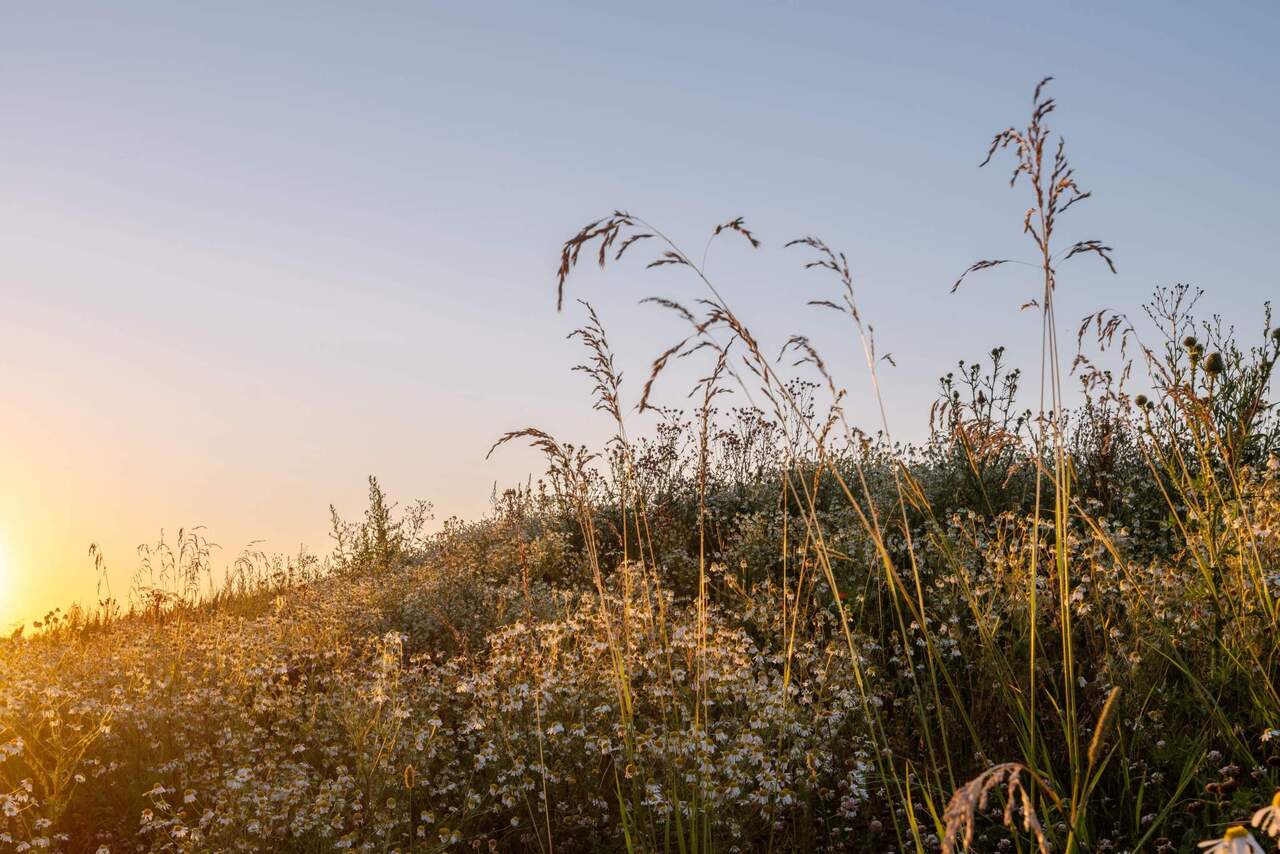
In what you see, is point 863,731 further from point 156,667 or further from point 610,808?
point 156,667

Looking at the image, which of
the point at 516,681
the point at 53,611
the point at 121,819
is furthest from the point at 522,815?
the point at 53,611

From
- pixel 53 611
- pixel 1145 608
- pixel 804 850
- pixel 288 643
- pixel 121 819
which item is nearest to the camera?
pixel 804 850

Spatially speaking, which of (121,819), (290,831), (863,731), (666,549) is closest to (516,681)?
(290,831)

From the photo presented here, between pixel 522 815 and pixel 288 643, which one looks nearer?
pixel 522 815

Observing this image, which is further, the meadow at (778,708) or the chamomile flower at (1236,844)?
the meadow at (778,708)

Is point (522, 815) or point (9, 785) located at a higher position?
point (9, 785)

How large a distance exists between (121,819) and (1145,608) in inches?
210

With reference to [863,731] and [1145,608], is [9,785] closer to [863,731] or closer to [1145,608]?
[863,731]

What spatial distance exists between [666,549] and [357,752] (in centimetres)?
514

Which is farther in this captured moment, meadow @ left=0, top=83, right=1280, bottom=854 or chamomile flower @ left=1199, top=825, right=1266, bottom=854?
meadow @ left=0, top=83, right=1280, bottom=854

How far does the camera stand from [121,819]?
4977 mm

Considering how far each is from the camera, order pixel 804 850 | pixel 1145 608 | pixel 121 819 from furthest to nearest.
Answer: pixel 121 819, pixel 1145 608, pixel 804 850

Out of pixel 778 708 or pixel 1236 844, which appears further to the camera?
pixel 778 708

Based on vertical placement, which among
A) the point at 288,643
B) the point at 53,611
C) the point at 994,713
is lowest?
the point at 994,713
